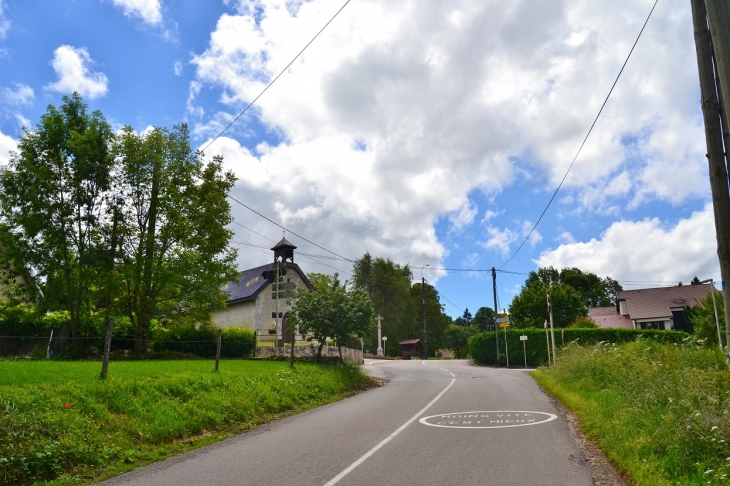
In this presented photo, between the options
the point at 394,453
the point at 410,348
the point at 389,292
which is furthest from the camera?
the point at 410,348

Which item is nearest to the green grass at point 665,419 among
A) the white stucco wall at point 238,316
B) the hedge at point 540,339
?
the hedge at point 540,339

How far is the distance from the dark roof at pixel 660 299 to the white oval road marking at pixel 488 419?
48658 mm

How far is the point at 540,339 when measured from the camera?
41.9 m

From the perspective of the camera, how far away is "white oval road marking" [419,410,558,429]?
10929mm

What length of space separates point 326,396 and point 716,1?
15.1 meters

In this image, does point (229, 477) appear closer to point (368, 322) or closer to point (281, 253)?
point (368, 322)

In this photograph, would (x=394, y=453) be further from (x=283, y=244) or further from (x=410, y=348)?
(x=410, y=348)

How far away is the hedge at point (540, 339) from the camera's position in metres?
40.5

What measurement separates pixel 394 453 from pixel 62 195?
72.5ft

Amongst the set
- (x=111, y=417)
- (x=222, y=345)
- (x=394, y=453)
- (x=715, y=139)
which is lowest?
(x=394, y=453)

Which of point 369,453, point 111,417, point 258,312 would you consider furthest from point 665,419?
point 258,312

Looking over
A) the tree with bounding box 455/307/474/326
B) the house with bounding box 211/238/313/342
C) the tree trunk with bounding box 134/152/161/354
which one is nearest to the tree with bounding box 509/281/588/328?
the house with bounding box 211/238/313/342

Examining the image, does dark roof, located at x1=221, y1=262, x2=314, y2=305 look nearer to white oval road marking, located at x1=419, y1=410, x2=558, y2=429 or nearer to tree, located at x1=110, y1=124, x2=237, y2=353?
tree, located at x1=110, y1=124, x2=237, y2=353

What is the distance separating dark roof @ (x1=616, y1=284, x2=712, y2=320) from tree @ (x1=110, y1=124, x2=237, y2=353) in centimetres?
4418
